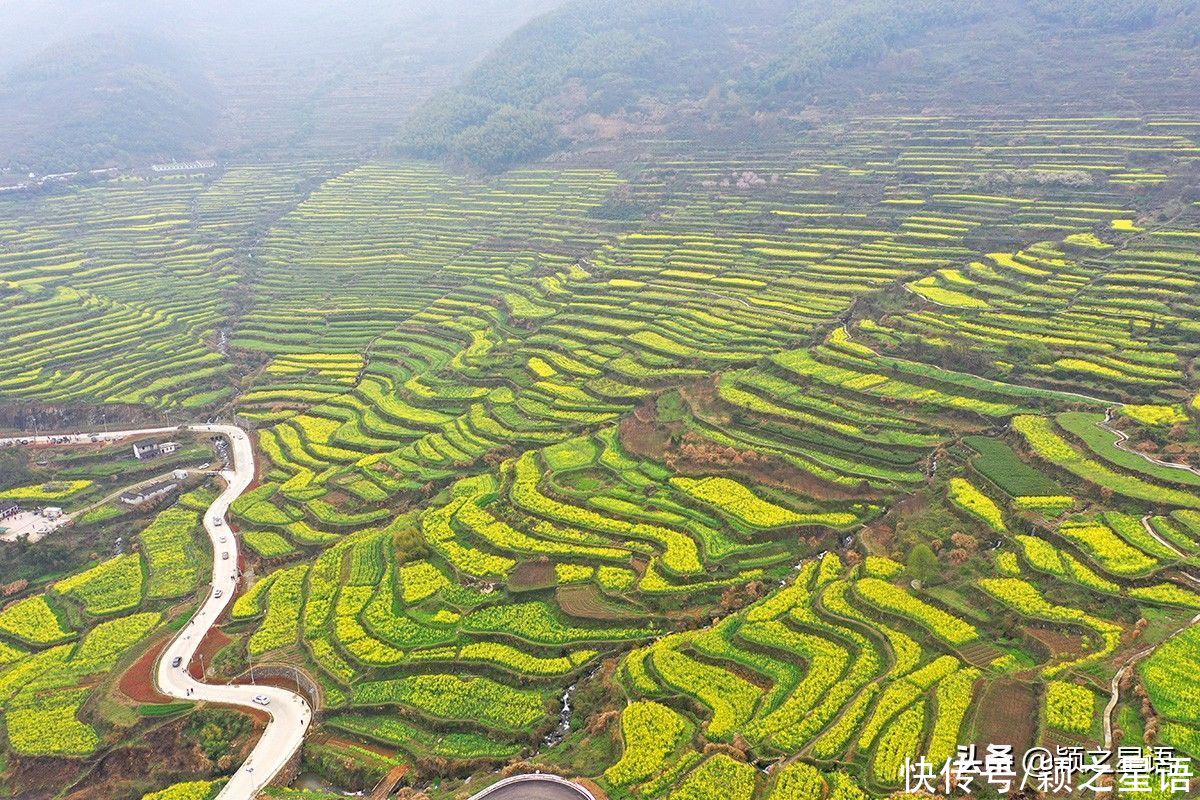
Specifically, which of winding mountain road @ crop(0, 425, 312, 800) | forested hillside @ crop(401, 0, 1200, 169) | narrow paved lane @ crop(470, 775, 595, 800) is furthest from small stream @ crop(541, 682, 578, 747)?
forested hillside @ crop(401, 0, 1200, 169)

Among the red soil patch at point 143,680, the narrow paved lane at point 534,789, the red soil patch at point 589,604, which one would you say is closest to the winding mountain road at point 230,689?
the red soil patch at point 143,680

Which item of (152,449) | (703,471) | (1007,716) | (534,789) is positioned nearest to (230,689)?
(534,789)

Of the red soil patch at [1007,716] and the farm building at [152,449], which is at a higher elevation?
the red soil patch at [1007,716]

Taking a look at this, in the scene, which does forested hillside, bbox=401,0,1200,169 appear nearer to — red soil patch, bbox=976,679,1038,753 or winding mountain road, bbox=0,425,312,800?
winding mountain road, bbox=0,425,312,800

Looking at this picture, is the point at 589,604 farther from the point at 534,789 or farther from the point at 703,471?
the point at 703,471

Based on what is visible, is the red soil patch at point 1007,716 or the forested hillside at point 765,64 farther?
the forested hillside at point 765,64

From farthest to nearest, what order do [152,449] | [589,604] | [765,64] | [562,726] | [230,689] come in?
[765,64] → [152,449] → [589,604] → [230,689] → [562,726]

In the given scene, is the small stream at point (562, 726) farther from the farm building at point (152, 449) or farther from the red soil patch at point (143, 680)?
the farm building at point (152, 449)
